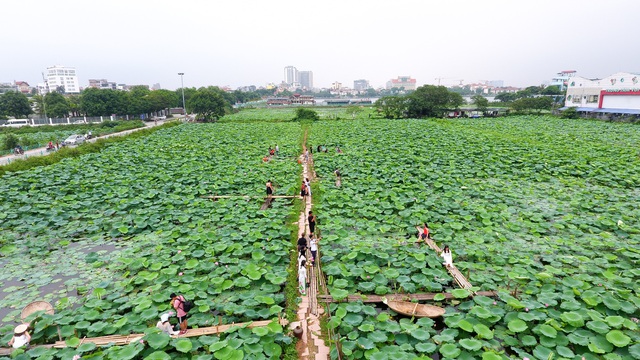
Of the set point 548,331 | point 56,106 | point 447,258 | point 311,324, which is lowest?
point 311,324

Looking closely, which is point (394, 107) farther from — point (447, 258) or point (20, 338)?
point (20, 338)

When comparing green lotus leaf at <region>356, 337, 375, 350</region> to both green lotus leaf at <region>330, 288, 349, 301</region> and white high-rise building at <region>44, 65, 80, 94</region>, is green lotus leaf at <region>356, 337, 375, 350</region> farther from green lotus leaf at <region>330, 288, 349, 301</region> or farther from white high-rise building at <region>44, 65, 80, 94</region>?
white high-rise building at <region>44, 65, 80, 94</region>

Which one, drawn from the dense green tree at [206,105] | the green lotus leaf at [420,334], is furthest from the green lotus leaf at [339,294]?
the dense green tree at [206,105]

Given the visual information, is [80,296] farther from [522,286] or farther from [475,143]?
[475,143]

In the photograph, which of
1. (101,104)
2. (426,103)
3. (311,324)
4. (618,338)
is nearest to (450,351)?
(311,324)

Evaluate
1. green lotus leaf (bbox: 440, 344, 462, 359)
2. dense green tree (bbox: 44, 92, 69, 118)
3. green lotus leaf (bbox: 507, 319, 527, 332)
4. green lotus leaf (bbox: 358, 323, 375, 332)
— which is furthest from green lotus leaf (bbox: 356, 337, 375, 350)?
dense green tree (bbox: 44, 92, 69, 118)

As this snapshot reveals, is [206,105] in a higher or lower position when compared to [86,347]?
higher
